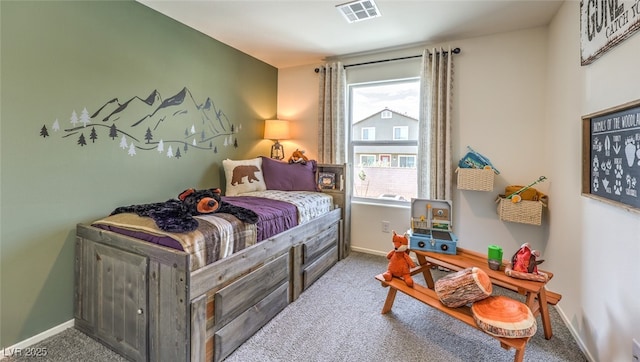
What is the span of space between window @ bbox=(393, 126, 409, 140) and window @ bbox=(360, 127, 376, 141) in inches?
9.8

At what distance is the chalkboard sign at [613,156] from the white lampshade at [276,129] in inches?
109

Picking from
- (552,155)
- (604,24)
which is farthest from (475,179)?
(604,24)

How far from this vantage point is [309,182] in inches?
122

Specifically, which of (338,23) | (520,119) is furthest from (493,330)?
(338,23)

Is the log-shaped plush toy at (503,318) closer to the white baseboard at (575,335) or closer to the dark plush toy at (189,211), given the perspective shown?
the white baseboard at (575,335)

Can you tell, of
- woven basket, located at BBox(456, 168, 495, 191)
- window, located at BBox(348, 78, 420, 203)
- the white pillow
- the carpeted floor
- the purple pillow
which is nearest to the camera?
the carpeted floor

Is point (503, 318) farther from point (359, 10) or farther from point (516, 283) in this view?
point (359, 10)

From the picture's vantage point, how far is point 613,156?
4.74 ft

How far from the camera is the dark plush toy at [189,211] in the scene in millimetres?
1553

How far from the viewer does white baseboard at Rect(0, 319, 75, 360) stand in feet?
5.26

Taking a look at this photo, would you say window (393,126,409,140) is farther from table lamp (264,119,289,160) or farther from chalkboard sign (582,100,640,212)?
chalkboard sign (582,100,640,212)

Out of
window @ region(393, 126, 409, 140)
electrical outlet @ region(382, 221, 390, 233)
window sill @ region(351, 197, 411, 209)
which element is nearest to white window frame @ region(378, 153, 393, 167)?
window @ region(393, 126, 409, 140)

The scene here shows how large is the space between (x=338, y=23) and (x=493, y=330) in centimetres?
256

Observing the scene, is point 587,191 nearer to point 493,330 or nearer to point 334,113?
point 493,330
